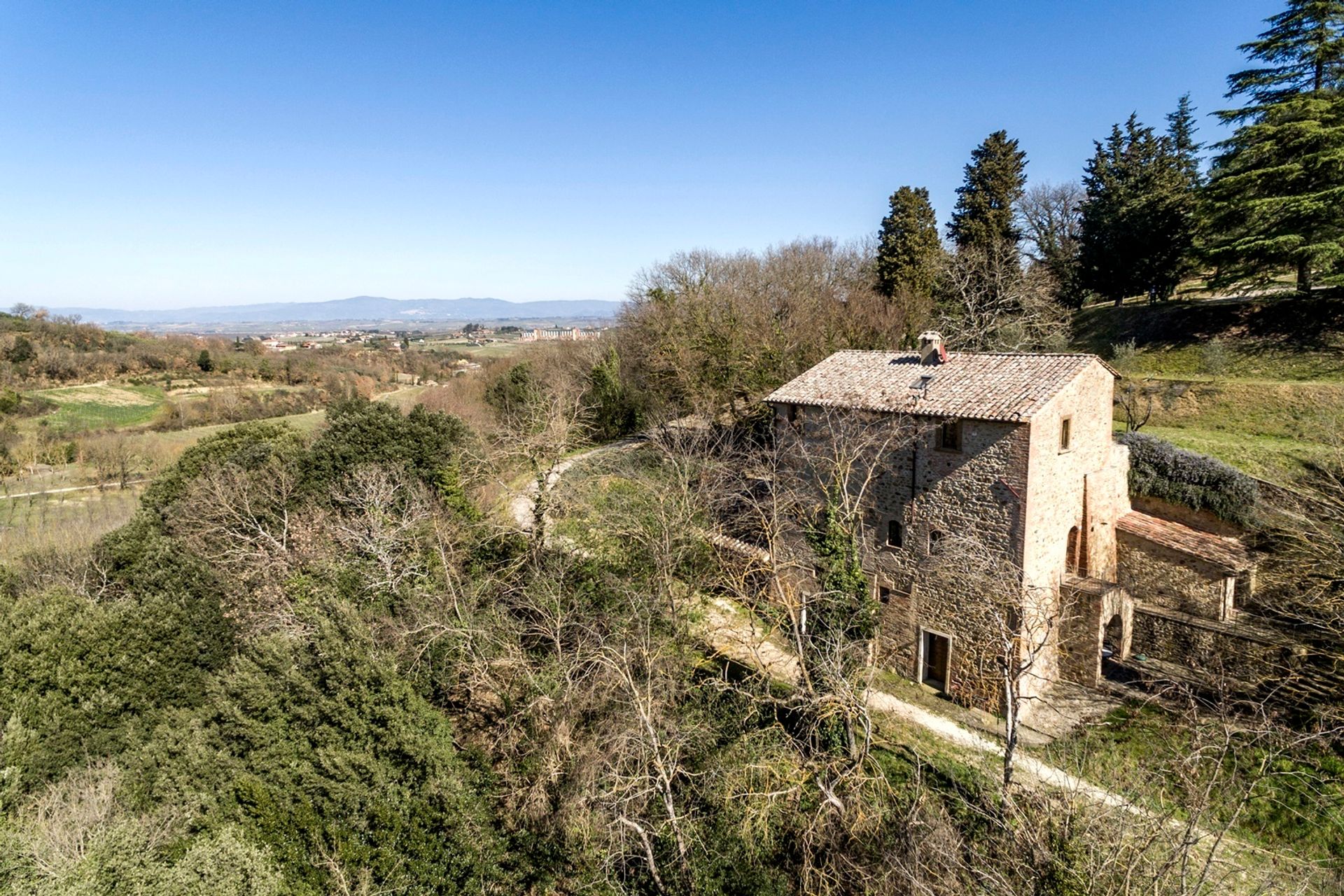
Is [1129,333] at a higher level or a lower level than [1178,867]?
higher

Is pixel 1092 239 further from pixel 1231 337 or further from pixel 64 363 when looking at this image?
pixel 64 363

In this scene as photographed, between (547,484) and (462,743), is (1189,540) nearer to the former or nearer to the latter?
(547,484)

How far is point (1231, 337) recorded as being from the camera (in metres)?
29.7

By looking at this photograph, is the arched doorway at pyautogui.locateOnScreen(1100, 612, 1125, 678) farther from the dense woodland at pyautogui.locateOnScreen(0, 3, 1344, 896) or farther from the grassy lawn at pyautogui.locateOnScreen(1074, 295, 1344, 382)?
the grassy lawn at pyautogui.locateOnScreen(1074, 295, 1344, 382)

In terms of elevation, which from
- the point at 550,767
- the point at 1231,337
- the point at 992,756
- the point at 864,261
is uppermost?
the point at 864,261

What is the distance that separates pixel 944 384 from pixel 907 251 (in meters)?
20.7

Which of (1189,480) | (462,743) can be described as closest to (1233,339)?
(1189,480)

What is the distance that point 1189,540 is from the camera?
61.2 feet

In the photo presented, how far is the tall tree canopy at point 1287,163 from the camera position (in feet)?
82.7

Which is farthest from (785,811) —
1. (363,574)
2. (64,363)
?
(64,363)

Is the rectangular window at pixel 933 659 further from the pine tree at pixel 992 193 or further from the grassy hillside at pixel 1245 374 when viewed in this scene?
the pine tree at pixel 992 193

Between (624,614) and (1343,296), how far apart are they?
33.8 metres

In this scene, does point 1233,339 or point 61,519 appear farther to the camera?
point 61,519

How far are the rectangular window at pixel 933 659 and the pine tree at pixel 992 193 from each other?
2649 centimetres
